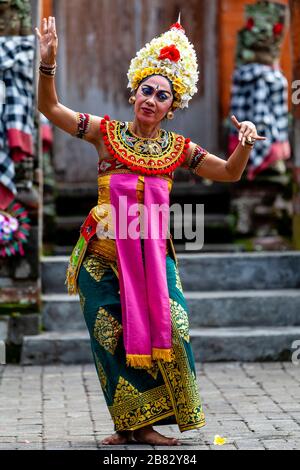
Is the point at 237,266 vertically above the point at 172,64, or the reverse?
the point at 172,64

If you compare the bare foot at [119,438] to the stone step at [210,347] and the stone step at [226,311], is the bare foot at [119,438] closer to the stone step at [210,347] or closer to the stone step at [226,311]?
the stone step at [210,347]

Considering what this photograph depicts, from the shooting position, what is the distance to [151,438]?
5.78m

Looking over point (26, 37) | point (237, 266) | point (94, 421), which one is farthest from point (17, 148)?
point (94, 421)

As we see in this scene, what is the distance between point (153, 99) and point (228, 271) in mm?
3838

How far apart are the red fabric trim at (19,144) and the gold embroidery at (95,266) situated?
285 cm

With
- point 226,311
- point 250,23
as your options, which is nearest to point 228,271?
point 226,311

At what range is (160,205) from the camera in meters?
5.87

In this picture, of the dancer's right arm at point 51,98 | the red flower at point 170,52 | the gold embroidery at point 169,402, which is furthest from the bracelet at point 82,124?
the gold embroidery at point 169,402

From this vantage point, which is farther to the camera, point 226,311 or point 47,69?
point 226,311

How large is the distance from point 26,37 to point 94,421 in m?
3.46

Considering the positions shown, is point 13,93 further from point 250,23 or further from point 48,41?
point 48,41

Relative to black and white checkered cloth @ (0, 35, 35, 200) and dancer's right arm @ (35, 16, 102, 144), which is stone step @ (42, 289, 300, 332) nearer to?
black and white checkered cloth @ (0, 35, 35, 200)

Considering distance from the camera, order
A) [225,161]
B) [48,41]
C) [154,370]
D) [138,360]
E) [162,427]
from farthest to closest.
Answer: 1. [162,427]
2. [225,161]
3. [154,370]
4. [138,360]
5. [48,41]

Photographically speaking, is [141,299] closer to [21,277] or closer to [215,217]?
[21,277]
